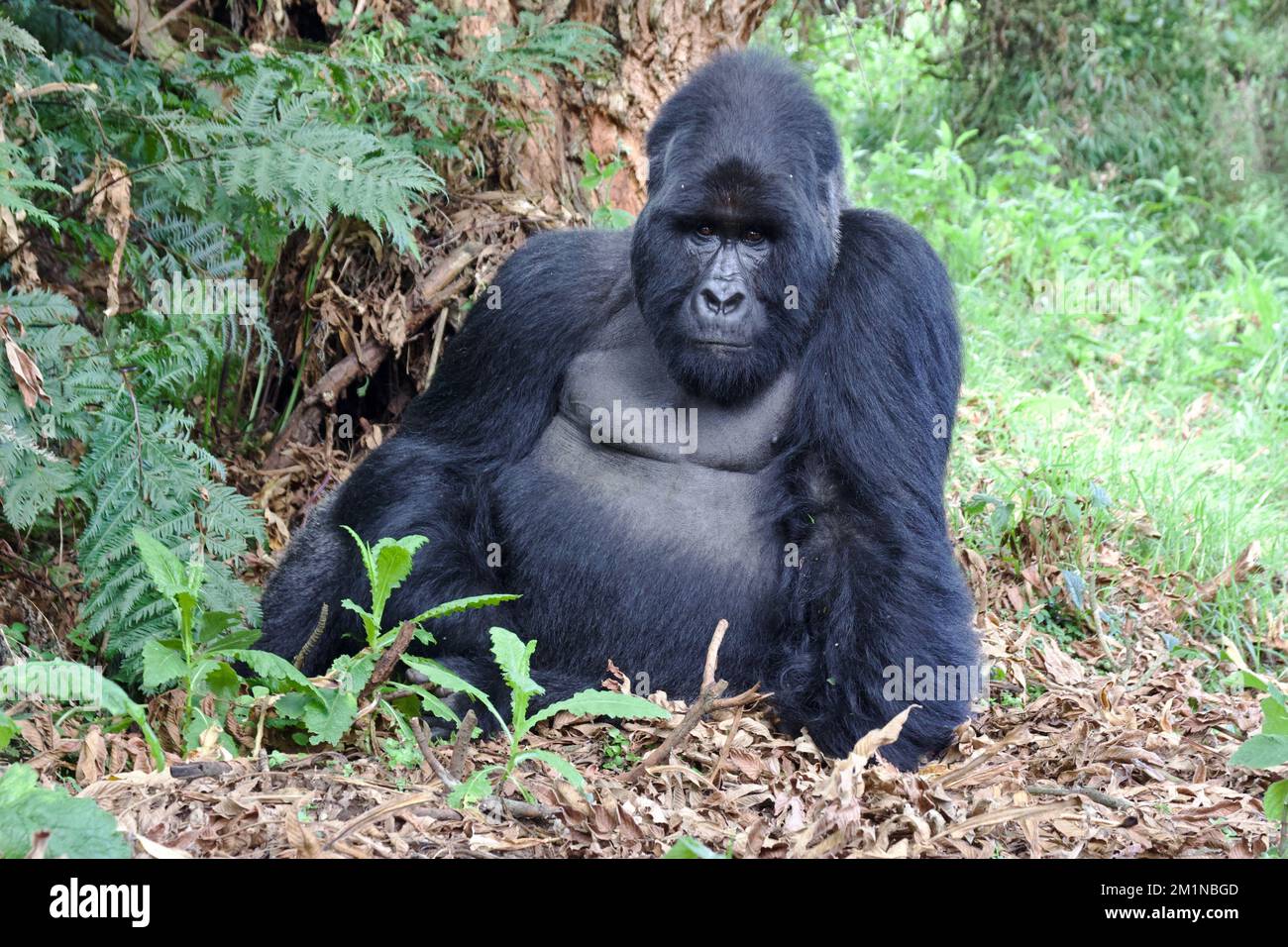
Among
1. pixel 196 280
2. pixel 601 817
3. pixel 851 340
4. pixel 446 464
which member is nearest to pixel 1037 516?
pixel 851 340

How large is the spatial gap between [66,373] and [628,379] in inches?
71.7

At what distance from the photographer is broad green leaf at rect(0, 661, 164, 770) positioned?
3248 millimetres

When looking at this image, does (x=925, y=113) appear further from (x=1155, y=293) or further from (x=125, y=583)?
(x=125, y=583)

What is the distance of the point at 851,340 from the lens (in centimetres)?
430

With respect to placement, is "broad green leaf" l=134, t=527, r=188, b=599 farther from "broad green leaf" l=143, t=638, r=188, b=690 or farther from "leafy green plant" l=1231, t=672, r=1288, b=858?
"leafy green plant" l=1231, t=672, r=1288, b=858

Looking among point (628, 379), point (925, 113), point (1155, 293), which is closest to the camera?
point (628, 379)

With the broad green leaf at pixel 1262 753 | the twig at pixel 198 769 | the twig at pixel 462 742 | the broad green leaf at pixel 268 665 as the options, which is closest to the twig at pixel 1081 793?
the broad green leaf at pixel 1262 753

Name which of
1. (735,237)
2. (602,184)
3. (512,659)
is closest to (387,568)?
(512,659)

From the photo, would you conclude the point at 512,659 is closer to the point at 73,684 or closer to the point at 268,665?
the point at 268,665

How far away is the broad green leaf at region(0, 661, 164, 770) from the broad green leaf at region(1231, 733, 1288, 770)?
262 cm

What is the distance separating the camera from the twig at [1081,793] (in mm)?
3705

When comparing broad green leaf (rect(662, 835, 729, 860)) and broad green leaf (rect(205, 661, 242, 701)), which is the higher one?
broad green leaf (rect(205, 661, 242, 701))

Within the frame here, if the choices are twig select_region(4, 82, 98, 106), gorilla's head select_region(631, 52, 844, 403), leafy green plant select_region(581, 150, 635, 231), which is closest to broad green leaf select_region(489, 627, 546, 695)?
gorilla's head select_region(631, 52, 844, 403)

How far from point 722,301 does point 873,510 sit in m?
0.81
